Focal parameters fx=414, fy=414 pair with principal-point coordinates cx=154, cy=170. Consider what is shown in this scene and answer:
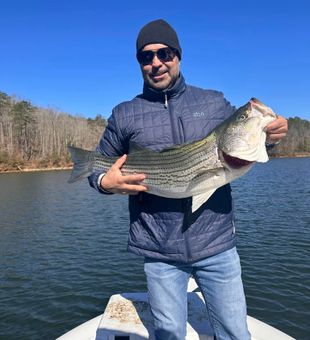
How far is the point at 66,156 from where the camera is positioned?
8575cm

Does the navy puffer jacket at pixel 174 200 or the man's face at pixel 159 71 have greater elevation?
the man's face at pixel 159 71

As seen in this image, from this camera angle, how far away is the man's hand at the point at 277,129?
11.3 ft

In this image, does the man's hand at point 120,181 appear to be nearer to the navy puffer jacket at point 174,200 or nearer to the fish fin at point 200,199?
the navy puffer jacket at point 174,200

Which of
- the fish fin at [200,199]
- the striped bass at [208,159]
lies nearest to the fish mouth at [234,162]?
the striped bass at [208,159]

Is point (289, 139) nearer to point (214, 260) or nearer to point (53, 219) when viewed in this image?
point (53, 219)

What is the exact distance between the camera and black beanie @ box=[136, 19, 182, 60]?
13.1 ft

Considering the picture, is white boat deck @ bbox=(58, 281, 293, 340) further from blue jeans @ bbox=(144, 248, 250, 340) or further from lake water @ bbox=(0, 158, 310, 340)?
lake water @ bbox=(0, 158, 310, 340)

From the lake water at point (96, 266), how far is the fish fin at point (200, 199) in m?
6.80

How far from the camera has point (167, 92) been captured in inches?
159

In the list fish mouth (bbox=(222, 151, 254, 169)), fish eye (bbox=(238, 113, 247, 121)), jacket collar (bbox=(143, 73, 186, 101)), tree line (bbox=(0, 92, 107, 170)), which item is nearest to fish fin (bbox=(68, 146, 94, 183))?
jacket collar (bbox=(143, 73, 186, 101))

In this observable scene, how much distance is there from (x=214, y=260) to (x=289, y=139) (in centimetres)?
13733

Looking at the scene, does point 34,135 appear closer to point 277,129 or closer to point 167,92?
point 167,92

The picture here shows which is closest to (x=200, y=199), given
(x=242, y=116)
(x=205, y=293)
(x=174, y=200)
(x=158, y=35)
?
(x=174, y=200)

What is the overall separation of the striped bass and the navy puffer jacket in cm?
18
